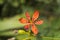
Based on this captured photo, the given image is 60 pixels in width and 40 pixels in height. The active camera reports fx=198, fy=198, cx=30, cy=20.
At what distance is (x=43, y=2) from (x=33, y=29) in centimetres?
136

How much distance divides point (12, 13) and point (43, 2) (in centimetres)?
49

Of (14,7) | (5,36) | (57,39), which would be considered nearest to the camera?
Result: (57,39)

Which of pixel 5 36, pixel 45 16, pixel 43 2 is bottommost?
pixel 5 36

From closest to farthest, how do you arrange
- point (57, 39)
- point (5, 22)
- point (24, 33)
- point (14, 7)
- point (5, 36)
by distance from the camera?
point (57, 39)
point (24, 33)
point (5, 36)
point (5, 22)
point (14, 7)

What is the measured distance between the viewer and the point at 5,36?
2486 millimetres

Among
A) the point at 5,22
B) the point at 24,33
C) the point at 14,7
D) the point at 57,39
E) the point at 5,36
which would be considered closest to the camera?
the point at 57,39

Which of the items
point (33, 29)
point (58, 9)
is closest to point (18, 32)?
point (33, 29)

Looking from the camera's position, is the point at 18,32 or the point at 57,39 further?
the point at 18,32

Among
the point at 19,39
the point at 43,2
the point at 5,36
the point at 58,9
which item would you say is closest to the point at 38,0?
the point at 43,2

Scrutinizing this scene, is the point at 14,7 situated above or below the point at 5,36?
above

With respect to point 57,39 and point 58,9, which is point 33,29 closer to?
point 57,39

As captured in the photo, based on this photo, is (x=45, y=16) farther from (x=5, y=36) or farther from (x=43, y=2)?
(x=5, y=36)

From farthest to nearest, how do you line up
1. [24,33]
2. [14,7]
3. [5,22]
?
1. [14,7]
2. [5,22]
3. [24,33]

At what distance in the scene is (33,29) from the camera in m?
1.49
